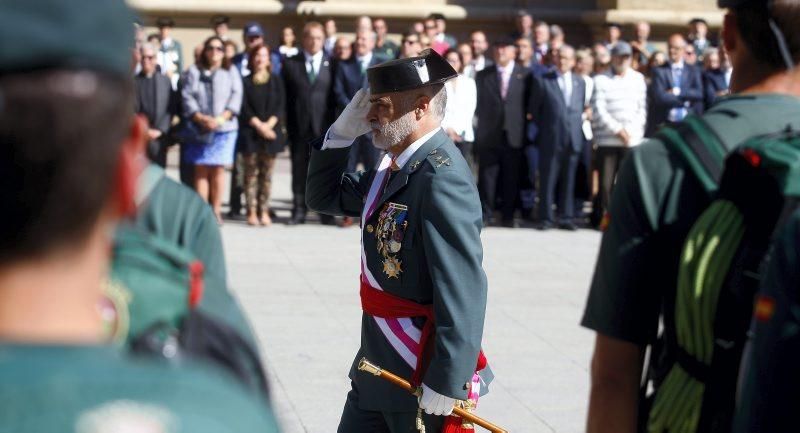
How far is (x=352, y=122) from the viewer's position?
4.97m

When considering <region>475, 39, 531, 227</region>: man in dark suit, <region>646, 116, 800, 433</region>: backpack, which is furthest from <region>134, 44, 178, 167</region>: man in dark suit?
<region>646, 116, 800, 433</region>: backpack

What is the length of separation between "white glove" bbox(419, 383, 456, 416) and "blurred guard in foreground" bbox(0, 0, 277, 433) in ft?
9.55

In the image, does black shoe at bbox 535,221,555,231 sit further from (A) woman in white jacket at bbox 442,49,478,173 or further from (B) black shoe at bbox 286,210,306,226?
(B) black shoe at bbox 286,210,306,226

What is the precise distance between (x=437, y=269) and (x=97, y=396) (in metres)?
3.06

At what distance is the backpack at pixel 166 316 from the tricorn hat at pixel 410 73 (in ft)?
9.64

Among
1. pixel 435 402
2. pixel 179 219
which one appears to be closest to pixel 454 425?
pixel 435 402

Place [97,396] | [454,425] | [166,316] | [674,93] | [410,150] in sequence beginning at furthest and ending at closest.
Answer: [674,93], [410,150], [454,425], [166,316], [97,396]

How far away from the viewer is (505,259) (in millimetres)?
12117

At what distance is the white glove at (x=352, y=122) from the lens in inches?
195

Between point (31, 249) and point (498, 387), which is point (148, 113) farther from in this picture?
point (31, 249)

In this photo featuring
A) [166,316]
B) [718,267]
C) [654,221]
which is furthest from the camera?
[654,221]

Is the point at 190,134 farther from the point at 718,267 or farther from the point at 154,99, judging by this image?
the point at 718,267

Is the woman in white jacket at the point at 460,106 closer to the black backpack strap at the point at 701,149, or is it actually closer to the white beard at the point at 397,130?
the white beard at the point at 397,130

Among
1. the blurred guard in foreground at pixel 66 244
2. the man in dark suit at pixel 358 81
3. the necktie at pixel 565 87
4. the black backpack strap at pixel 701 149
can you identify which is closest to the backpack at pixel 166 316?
the blurred guard in foreground at pixel 66 244
